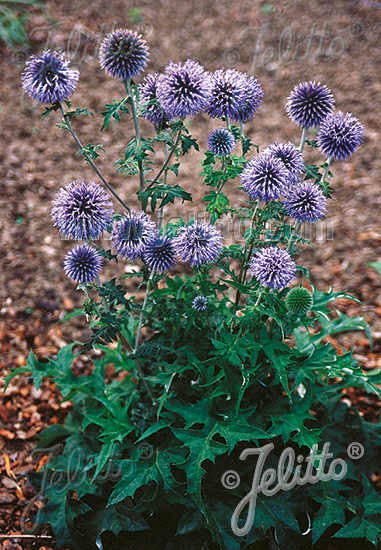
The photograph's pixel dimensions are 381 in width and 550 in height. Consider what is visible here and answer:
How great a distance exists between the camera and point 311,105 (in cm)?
265

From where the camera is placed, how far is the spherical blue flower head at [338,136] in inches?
105

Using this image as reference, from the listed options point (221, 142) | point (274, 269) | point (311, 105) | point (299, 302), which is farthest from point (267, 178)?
point (299, 302)

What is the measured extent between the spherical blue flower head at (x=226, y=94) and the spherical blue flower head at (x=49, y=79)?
683 millimetres

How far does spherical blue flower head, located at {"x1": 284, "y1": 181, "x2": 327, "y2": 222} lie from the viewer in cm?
253

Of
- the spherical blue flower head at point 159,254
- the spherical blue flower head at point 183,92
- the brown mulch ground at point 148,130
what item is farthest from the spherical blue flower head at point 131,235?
the brown mulch ground at point 148,130

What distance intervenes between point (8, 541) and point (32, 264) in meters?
2.42

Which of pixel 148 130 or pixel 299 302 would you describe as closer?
pixel 299 302

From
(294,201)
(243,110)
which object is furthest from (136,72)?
(294,201)

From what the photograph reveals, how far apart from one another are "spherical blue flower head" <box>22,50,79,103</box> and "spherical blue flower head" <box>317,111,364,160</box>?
1312 millimetres

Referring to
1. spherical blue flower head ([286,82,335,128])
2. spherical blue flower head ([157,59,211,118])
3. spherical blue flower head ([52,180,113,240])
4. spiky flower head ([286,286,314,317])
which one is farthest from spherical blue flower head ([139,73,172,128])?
spiky flower head ([286,286,314,317])

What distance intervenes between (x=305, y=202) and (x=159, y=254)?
77 cm

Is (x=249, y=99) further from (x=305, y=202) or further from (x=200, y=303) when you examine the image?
(x=200, y=303)

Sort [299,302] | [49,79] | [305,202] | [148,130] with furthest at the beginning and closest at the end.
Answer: [148,130]
[299,302]
[305,202]
[49,79]

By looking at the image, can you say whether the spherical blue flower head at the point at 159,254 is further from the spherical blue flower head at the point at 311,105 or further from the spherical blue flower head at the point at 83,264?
the spherical blue flower head at the point at 311,105
